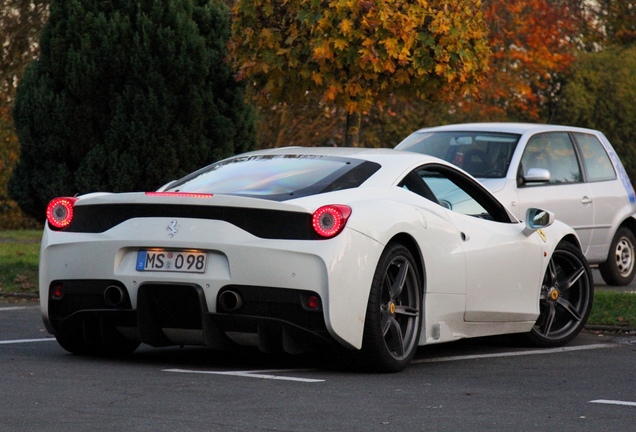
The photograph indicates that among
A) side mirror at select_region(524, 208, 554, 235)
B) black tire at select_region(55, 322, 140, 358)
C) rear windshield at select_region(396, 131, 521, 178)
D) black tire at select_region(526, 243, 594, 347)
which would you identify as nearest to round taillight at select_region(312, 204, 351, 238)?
black tire at select_region(55, 322, 140, 358)

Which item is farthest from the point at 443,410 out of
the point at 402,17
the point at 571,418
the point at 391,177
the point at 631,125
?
the point at 631,125

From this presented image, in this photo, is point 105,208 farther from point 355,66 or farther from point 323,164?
point 355,66

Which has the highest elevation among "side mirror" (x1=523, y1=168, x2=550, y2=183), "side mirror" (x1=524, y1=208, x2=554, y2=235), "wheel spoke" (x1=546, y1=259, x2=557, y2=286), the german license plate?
"side mirror" (x1=523, y1=168, x2=550, y2=183)

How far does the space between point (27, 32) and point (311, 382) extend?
67.7 ft

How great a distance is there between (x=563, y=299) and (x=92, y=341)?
3450mm

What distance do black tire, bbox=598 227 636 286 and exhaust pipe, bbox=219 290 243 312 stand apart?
349 inches

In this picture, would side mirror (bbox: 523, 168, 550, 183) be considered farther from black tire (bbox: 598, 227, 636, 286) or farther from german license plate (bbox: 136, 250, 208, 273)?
german license plate (bbox: 136, 250, 208, 273)

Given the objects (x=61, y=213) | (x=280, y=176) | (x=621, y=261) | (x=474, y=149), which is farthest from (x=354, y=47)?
(x=61, y=213)

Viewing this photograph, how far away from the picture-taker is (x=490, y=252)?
29.8ft

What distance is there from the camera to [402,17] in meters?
16.2

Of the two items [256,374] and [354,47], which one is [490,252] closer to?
[256,374]

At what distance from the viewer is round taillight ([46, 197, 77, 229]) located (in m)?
8.19

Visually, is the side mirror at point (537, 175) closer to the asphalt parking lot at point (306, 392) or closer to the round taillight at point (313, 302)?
the asphalt parking lot at point (306, 392)

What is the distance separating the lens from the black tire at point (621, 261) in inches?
627
